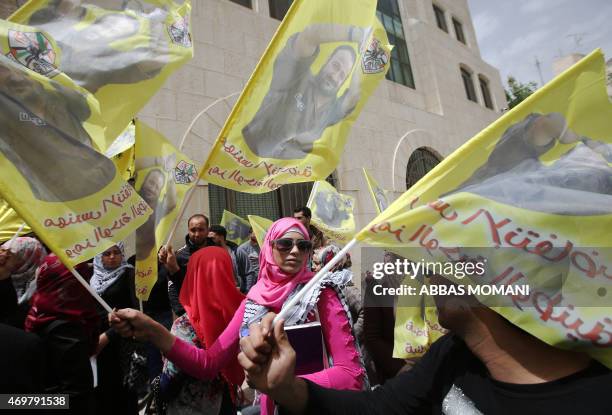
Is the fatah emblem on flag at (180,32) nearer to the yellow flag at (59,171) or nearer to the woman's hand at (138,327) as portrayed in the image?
the yellow flag at (59,171)

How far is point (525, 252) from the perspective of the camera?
1.09m

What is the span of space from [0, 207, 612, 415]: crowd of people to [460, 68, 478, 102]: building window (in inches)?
541

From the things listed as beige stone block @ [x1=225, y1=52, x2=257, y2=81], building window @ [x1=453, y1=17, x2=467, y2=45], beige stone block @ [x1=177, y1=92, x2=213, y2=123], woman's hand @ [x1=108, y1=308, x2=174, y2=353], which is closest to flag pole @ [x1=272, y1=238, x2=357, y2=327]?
woman's hand @ [x1=108, y1=308, x2=174, y2=353]

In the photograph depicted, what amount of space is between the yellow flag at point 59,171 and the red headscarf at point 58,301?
0.63 metres

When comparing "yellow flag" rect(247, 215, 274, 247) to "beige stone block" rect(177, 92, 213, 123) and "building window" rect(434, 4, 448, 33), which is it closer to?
"beige stone block" rect(177, 92, 213, 123)

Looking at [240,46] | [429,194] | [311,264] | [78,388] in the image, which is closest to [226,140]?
[429,194]

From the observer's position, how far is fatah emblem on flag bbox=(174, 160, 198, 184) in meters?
2.90

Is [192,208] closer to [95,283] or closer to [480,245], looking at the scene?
[95,283]

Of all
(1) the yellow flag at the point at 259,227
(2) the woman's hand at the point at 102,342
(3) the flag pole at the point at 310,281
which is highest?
(1) the yellow flag at the point at 259,227

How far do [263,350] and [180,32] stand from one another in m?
2.59

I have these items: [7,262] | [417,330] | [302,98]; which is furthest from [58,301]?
[417,330]

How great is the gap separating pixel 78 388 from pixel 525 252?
2218mm

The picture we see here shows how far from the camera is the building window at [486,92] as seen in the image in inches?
607

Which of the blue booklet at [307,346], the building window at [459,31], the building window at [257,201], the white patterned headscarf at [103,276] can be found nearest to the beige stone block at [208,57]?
the building window at [257,201]
